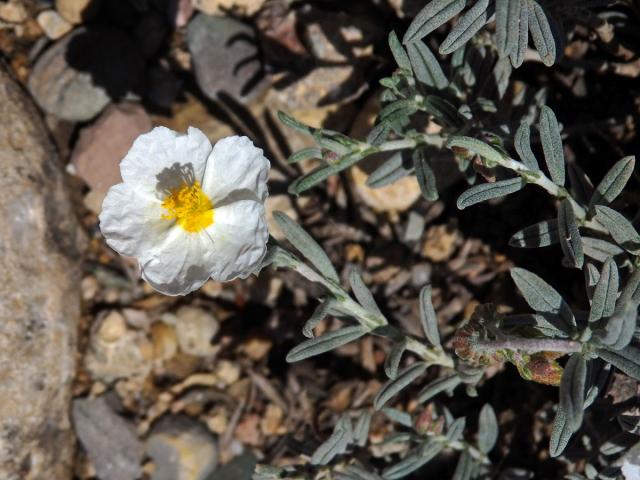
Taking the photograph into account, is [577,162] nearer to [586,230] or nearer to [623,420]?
[586,230]

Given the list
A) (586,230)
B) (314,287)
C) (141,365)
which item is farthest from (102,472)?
(586,230)

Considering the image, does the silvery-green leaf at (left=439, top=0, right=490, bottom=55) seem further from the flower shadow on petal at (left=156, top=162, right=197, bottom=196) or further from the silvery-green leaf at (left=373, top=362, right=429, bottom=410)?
the silvery-green leaf at (left=373, top=362, right=429, bottom=410)

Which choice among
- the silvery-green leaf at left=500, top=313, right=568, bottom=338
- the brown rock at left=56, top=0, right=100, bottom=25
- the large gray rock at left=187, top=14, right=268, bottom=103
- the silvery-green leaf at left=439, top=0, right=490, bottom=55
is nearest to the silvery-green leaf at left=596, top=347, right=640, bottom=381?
the silvery-green leaf at left=500, top=313, right=568, bottom=338

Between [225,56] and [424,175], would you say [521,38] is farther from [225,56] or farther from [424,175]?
[225,56]

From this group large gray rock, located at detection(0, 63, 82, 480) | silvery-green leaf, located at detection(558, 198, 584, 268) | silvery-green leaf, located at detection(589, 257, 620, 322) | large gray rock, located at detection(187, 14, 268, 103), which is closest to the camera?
silvery-green leaf, located at detection(589, 257, 620, 322)

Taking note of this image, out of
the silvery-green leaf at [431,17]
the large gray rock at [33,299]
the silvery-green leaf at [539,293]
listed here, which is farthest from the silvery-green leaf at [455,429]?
the large gray rock at [33,299]

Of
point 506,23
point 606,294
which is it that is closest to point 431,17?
point 506,23

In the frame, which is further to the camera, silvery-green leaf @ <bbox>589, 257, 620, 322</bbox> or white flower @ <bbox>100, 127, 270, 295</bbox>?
white flower @ <bbox>100, 127, 270, 295</bbox>
